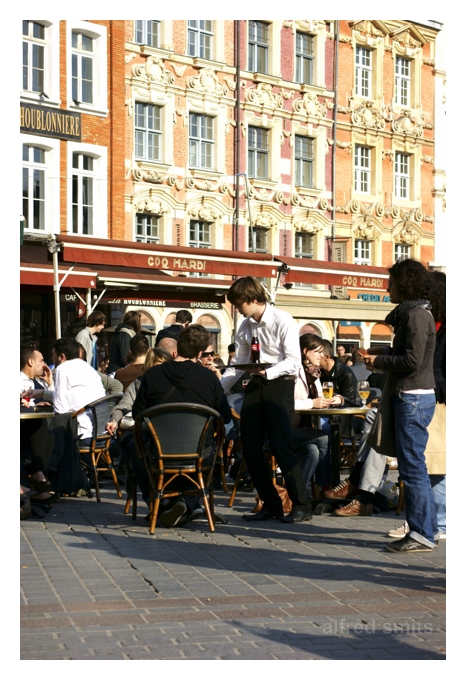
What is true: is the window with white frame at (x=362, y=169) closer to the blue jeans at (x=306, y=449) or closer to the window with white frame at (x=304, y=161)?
the window with white frame at (x=304, y=161)

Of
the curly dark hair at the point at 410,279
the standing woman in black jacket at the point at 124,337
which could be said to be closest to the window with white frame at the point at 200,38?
the standing woman in black jacket at the point at 124,337

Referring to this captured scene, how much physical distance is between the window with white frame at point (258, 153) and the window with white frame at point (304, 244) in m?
2.22

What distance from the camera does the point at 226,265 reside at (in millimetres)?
19391

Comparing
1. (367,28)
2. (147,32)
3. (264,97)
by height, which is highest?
(367,28)

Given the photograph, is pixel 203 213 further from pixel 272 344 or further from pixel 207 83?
pixel 272 344

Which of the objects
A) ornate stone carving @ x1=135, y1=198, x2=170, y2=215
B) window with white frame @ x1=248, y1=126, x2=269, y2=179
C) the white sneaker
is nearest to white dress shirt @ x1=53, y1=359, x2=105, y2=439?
the white sneaker

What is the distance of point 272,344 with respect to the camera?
8.21 meters

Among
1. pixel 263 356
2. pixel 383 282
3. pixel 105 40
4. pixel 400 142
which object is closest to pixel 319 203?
pixel 400 142

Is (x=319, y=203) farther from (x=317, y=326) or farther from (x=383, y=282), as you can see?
(x=383, y=282)

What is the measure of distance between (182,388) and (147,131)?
21867 mm

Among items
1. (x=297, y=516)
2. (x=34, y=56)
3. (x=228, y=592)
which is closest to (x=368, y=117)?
(x=34, y=56)

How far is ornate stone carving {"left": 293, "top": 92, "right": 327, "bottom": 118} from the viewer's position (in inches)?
1302

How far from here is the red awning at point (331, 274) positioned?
19.7m

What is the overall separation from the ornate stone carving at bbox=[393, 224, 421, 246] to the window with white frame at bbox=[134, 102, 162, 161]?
10.2 meters
